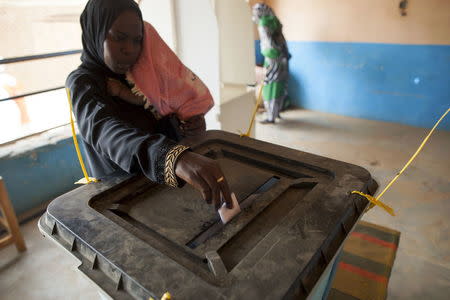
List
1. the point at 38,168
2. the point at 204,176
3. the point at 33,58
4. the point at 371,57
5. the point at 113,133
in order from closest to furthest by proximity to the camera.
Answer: the point at 204,176, the point at 113,133, the point at 33,58, the point at 38,168, the point at 371,57

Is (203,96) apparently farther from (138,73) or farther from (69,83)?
(69,83)

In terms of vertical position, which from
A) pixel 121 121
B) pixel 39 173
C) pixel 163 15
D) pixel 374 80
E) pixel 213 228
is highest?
pixel 163 15

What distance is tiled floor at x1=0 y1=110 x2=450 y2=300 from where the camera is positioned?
174 centimetres

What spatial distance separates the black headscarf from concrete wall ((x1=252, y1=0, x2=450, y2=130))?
12.5 feet

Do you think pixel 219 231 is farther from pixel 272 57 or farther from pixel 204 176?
pixel 272 57

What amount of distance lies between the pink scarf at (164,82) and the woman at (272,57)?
118 inches

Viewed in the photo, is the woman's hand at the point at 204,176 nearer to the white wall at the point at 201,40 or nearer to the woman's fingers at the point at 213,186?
the woman's fingers at the point at 213,186

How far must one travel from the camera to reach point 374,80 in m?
Result: 4.09

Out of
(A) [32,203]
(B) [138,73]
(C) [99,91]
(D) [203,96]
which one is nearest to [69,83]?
(C) [99,91]

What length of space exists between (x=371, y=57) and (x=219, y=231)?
13.5 ft

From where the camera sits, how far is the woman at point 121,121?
68 centimetres

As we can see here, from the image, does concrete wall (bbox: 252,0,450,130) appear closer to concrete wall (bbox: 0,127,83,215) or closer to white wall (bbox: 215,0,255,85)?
white wall (bbox: 215,0,255,85)

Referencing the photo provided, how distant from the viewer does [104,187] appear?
87 centimetres

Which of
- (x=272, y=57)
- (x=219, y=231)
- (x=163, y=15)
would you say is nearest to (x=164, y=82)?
(x=219, y=231)
